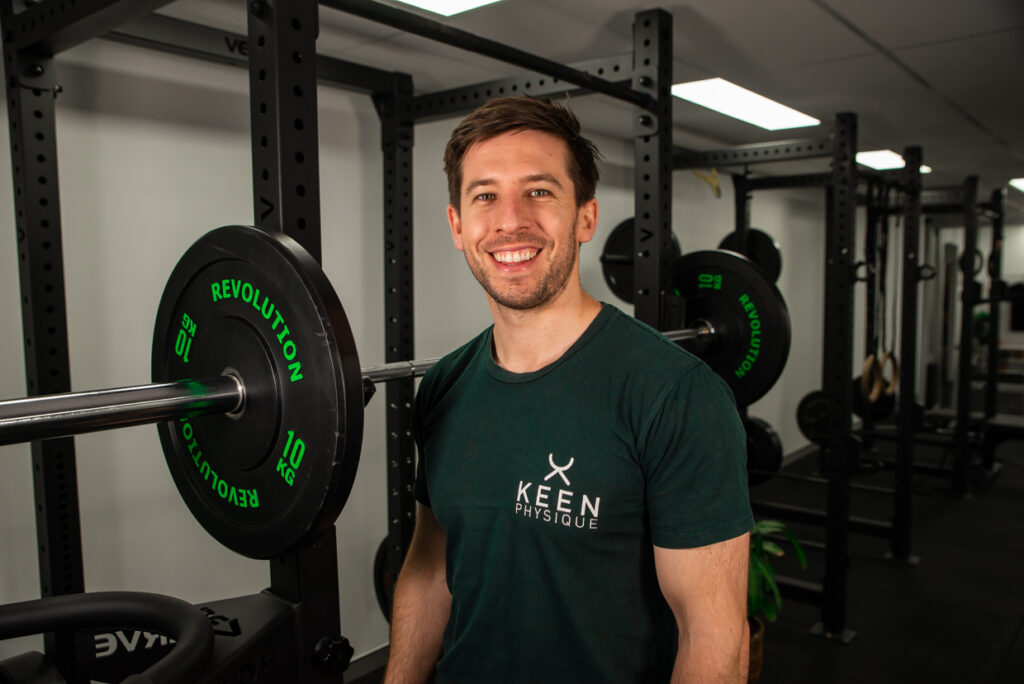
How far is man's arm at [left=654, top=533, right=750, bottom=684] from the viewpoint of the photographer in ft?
2.94

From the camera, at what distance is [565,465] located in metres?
0.96

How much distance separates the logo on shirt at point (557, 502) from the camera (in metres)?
0.94

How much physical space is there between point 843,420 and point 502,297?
205 centimetres

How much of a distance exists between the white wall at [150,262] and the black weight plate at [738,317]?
1.09 metres

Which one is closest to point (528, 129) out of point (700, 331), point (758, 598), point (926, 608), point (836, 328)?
point (700, 331)

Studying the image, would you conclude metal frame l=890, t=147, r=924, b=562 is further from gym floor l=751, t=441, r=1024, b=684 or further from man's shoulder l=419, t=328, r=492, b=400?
man's shoulder l=419, t=328, r=492, b=400

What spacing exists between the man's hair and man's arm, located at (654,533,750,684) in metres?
0.53

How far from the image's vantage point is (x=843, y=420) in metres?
2.69

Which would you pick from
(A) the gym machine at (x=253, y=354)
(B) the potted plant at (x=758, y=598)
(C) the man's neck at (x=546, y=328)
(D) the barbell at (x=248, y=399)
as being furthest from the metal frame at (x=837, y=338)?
(D) the barbell at (x=248, y=399)

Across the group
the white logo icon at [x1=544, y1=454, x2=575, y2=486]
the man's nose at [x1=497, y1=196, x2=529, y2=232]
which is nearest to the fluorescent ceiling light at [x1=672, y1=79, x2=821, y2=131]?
the man's nose at [x1=497, y1=196, x2=529, y2=232]

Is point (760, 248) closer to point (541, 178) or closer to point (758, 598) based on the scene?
point (758, 598)

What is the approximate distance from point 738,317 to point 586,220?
99cm

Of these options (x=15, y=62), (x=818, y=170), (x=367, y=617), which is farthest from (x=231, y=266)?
(x=818, y=170)

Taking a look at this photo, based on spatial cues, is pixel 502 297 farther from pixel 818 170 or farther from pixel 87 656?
pixel 818 170
